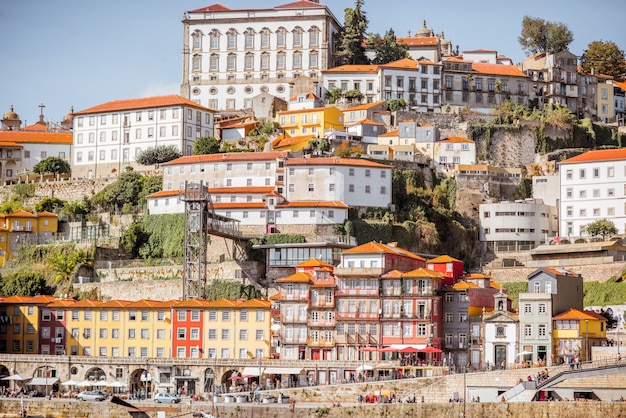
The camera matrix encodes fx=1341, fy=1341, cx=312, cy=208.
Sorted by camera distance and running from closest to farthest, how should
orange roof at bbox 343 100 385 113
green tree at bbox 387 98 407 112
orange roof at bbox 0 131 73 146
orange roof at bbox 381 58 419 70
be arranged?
orange roof at bbox 343 100 385 113 < green tree at bbox 387 98 407 112 < orange roof at bbox 381 58 419 70 < orange roof at bbox 0 131 73 146

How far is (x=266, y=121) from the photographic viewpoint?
364ft

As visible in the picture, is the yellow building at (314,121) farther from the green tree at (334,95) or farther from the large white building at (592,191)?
the large white building at (592,191)

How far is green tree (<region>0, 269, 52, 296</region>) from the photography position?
90312 millimetres

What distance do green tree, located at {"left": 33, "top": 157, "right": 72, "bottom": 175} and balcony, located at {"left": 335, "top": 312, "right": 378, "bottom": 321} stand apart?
41.8m

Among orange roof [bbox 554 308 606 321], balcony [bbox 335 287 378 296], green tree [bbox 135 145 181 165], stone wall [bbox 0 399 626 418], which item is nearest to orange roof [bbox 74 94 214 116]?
green tree [bbox 135 145 181 165]

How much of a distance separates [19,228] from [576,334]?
44.3m

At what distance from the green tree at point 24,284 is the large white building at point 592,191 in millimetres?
36457

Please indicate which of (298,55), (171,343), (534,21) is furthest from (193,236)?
(534,21)

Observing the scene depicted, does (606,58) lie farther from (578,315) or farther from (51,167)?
(578,315)

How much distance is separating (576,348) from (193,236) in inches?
1055

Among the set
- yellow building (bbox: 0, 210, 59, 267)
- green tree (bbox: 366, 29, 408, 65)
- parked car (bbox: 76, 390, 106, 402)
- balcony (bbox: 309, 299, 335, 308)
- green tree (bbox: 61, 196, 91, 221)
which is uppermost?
green tree (bbox: 366, 29, 408, 65)

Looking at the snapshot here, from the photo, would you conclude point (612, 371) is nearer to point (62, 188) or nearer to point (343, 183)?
point (343, 183)

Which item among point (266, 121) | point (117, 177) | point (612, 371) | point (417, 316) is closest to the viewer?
point (612, 371)

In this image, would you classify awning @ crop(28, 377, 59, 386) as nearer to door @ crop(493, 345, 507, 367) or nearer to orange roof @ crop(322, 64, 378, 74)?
door @ crop(493, 345, 507, 367)
